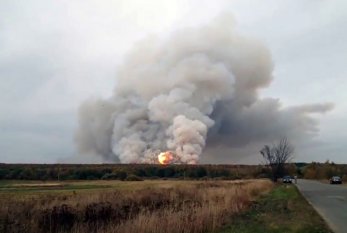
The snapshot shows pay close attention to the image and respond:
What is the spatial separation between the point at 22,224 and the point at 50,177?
103797mm

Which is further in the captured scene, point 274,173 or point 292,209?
point 274,173

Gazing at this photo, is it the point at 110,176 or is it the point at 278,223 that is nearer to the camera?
the point at 278,223

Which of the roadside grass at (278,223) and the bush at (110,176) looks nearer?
the roadside grass at (278,223)

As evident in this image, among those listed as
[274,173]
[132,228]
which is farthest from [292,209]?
[274,173]

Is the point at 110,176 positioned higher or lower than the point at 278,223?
higher

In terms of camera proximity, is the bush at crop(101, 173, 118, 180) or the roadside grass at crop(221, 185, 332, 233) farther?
the bush at crop(101, 173, 118, 180)

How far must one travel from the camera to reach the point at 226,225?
17109 millimetres

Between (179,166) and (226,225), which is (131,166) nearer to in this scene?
(179,166)

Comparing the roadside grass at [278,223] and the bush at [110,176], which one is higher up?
the bush at [110,176]

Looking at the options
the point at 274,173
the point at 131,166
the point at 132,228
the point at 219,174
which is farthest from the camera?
the point at 131,166

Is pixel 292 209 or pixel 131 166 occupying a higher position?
pixel 131 166

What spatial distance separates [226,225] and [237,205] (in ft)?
24.1

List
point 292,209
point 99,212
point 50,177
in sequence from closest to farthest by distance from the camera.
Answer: point 99,212
point 292,209
point 50,177

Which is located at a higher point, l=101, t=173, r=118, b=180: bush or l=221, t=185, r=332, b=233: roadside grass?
l=101, t=173, r=118, b=180: bush
